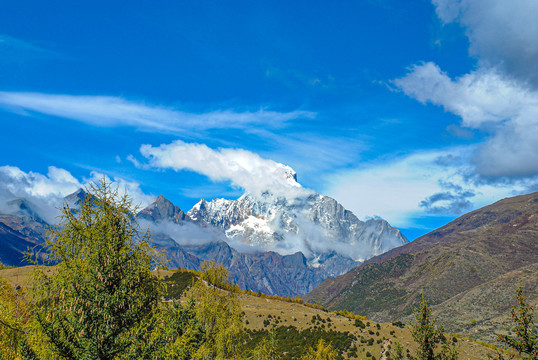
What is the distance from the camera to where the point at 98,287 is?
14.0 m

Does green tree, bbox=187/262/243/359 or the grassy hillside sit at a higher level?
green tree, bbox=187/262/243/359

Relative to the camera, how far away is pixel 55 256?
48.5ft

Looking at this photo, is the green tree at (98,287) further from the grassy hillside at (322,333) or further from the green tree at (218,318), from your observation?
the grassy hillside at (322,333)

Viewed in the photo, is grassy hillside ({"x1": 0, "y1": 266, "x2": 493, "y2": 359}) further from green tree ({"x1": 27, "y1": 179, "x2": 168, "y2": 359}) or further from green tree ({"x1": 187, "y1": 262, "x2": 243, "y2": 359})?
green tree ({"x1": 27, "y1": 179, "x2": 168, "y2": 359})

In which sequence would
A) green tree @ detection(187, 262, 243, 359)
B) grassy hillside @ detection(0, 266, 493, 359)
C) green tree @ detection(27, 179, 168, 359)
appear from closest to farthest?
1. green tree @ detection(27, 179, 168, 359)
2. green tree @ detection(187, 262, 243, 359)
3. grassy hillside @ detection(0, 266, 493, 359)

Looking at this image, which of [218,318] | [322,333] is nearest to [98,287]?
[218,318]

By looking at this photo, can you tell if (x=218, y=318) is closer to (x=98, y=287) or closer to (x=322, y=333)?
(x=98, y=287)

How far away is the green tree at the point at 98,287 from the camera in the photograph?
1295 cm

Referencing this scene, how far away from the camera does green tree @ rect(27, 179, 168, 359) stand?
1295 centimetres

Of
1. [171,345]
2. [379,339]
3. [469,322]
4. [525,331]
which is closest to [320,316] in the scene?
[379,339]

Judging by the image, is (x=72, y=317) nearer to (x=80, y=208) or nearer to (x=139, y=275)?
(x=139, y=275)

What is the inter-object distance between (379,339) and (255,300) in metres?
48.6

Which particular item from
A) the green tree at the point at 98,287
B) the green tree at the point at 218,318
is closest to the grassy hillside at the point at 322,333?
the green tree at the point at 218,318

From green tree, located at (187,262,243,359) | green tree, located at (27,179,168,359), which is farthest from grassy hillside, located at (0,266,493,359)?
green tree, located at (27,179,168,359)
